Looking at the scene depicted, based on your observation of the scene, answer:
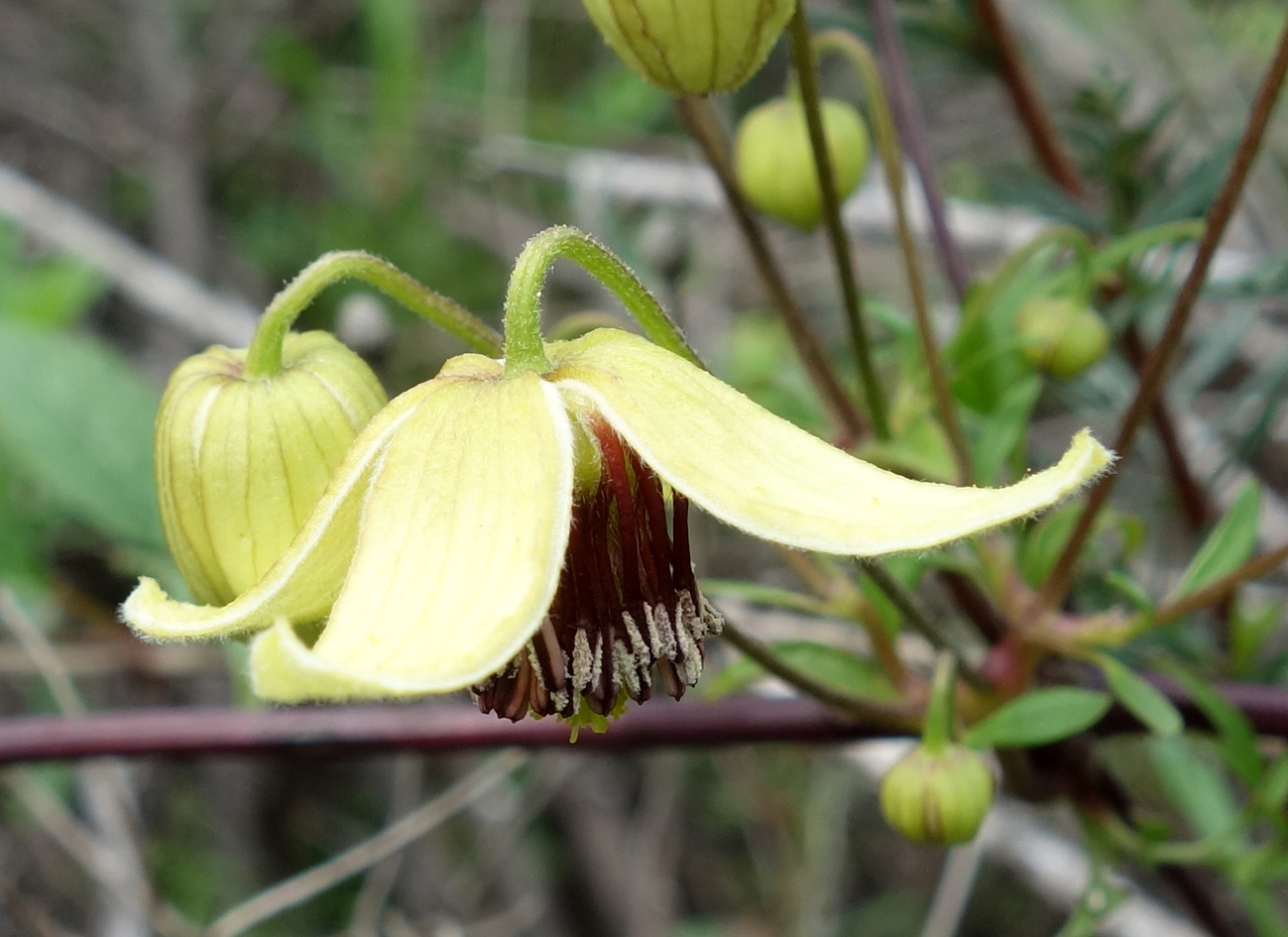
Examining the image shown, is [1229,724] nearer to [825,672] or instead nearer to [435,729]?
[825,672]

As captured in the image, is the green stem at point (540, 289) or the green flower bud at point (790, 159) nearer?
the green stem at point (540, 289)

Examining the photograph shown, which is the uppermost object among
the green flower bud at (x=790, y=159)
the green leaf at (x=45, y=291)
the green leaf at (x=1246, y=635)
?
the green leaf at (x=45, y=291)

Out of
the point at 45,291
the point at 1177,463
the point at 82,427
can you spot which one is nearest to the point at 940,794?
the point at 1177,463

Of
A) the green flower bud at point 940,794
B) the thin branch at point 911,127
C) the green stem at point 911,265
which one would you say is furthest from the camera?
the thin branch at point 911,127

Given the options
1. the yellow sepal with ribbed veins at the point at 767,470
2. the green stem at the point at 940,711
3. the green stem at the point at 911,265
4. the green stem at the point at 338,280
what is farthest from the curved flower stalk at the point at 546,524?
the green stem at the point at 911,265

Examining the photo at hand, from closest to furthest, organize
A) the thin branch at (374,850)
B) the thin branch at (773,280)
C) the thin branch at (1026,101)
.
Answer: the thin branch at (773,280)
the thin branch at (374,850)
the thin branch at (1026,101)

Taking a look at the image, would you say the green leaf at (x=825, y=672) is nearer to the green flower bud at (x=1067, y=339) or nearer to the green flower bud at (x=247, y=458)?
the green flower bud at (x=1067, y=339)

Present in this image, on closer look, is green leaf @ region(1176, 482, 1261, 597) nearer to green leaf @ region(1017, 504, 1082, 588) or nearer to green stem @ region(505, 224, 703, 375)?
green leaf @ region(1017, 504, 1082, 588)

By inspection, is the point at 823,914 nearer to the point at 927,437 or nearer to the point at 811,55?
the point at 927,437

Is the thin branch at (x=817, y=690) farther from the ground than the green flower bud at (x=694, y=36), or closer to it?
closer to it
